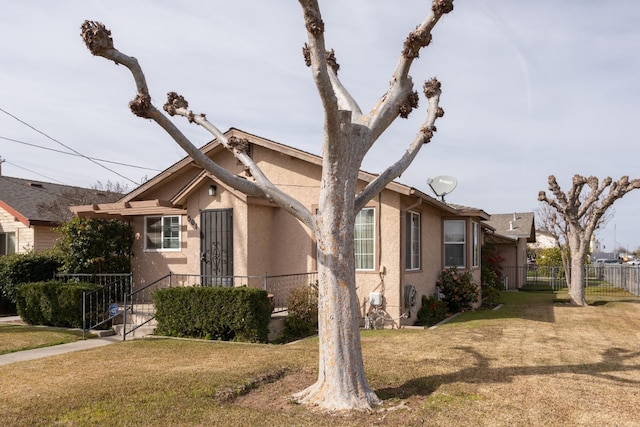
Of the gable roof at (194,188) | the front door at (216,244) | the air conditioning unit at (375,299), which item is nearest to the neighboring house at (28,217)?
the gable roof at (194,188)

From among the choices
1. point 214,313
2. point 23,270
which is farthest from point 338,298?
point 23,270

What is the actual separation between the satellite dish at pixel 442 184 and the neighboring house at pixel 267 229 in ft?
3.72

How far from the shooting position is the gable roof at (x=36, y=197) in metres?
19.6

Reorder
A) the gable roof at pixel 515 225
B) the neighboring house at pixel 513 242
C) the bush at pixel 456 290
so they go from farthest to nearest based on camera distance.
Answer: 1. the gable roof at pixel 515 225
2. the neighboring house at pixel 513 242
3. the bush at pixel 456 290

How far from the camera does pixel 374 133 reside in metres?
7.07

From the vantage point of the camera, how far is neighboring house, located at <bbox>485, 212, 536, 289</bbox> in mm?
27688

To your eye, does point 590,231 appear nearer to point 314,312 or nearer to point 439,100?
point 314,312

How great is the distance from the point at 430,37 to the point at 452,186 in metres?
11.2

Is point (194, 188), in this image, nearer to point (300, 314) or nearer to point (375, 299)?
point (300, 314)

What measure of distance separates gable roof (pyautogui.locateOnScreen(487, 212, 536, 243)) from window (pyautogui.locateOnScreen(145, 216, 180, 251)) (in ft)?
61.9

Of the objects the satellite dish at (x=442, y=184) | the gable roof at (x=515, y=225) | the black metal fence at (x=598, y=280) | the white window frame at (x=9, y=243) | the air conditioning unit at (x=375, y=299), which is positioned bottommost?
the black metal fence at (x=598, y=280)

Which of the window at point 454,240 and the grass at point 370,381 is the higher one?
the window at point 454,240

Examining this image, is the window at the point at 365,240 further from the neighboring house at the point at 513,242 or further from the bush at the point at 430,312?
the neighboring house at the point at 513,242

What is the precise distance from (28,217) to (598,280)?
107ft
